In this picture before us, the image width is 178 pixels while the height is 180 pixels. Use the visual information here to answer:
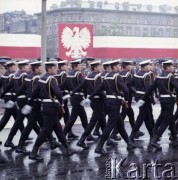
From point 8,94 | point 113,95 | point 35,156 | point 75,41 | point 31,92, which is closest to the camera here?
point 35,156

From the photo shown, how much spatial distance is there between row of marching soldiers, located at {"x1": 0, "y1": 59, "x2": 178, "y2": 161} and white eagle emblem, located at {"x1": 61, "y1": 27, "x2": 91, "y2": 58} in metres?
17.7

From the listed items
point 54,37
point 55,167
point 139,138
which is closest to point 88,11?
point 54,37

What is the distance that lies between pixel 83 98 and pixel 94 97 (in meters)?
0.75

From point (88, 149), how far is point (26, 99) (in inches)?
61.0

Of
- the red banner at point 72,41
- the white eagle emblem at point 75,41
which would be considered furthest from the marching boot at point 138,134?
the white eagle emblem at point 75,41

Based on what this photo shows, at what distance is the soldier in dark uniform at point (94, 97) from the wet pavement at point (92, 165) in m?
0.36

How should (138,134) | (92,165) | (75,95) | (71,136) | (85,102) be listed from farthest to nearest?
(138,134)
(71,136)
(75,95)
(85,102)
(92,165)

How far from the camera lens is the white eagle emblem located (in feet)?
98.2

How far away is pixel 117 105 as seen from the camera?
1010 centimetres

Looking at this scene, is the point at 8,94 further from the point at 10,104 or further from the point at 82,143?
the point at 82,143

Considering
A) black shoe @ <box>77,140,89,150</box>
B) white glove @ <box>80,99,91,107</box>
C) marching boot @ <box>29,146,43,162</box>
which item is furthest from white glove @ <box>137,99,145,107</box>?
marching boot @ <box>29,146,43,162</box>

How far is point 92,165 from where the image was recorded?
363 inches

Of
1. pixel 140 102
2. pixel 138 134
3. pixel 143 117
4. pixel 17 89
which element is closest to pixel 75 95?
pixel 17 89

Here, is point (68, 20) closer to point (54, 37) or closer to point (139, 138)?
point (54, 37)
